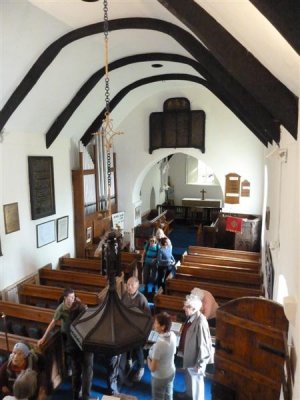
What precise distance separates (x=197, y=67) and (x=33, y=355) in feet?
16.9

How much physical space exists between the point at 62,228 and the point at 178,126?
15.0 ft

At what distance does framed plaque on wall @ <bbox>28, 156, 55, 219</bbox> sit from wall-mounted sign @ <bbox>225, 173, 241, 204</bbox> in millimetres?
5064

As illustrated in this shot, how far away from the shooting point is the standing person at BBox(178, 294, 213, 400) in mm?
3525

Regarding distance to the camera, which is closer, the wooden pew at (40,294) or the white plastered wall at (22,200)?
the wooden pew at (40,294)

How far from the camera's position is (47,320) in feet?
15.7

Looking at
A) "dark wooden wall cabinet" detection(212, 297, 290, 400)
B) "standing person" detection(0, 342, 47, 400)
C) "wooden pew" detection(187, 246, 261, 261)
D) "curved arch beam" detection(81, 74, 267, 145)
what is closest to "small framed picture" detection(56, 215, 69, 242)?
"curved arch beam" detection(81, 74, 267, 145)

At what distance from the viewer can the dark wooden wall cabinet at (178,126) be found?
9.44m

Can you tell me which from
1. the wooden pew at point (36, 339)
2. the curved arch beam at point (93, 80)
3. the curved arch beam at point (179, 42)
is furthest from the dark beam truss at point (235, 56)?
the wooden pew at point (36, 339)

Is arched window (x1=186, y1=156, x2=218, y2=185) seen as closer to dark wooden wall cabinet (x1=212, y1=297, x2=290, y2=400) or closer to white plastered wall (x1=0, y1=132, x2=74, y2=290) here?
white plastered wall (x1=0, y1=132, x2=74, y2=290)

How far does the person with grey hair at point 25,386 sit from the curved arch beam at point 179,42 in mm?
3816

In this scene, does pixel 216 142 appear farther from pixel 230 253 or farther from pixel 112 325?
pixel 112 325

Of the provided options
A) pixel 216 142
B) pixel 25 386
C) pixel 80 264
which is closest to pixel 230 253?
pixel 216 142

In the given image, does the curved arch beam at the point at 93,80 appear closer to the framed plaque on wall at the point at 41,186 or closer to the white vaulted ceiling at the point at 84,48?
the white vaulted ceiling at the point at 84,48

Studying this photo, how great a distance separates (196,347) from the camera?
3.55 m
